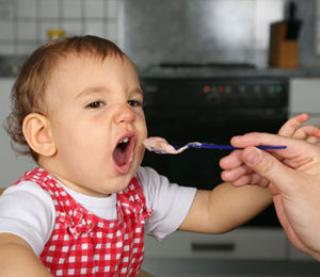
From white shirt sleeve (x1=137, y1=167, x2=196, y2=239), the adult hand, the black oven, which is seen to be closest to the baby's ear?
white shirt sleeve (x1=137, y1=167, x2=196, y2=239)

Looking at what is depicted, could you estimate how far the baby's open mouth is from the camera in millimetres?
1033

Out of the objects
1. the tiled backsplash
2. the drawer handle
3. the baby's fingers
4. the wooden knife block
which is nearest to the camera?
the baby's fingers

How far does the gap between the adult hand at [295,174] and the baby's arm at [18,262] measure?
33cm

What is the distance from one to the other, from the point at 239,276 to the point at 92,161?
1.80 m

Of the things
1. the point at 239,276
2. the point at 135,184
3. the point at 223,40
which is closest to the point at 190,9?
the point at 223,40

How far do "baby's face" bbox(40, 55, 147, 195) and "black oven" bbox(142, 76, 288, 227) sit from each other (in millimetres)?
1484

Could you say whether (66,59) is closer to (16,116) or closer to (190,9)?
(16,116)

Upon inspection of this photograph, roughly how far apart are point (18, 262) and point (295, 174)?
1.36ft

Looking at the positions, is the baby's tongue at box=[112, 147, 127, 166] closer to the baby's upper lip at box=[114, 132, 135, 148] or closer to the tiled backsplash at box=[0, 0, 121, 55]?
the baby's upper lip at box=[114, 132, 135, 148]

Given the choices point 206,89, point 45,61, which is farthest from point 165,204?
point 206,89

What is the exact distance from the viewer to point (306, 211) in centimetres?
93

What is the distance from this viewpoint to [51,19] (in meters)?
3.21

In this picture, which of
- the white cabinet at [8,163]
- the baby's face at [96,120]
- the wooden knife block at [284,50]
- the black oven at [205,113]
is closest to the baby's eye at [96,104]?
the baby's face at [96,120]

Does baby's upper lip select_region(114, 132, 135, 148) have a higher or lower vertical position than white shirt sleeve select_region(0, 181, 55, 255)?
higher
